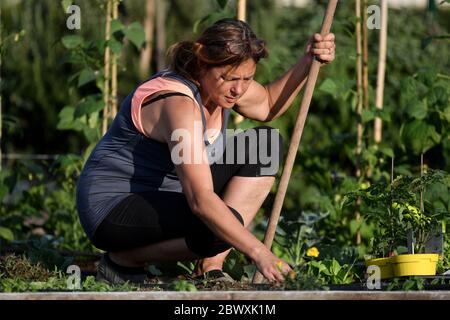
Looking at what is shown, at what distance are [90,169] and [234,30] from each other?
0.70 meters

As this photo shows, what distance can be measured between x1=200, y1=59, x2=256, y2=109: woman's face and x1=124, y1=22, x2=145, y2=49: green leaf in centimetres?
171

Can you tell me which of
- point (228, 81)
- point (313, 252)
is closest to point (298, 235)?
point (313, 252)

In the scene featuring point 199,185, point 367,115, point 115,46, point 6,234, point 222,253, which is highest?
point 115,46

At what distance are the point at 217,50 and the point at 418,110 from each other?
1776 mm

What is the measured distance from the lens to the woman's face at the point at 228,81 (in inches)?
138

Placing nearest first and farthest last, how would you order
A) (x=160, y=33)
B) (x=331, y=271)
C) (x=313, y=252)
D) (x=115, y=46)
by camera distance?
(x=331, y=271) → (x=313, y=252) → (x=115, y=46) → (x=160, y=33)

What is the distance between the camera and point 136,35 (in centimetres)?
526

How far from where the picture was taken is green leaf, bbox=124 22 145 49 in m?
5.24

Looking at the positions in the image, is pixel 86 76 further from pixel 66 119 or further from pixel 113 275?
pixel 113 275

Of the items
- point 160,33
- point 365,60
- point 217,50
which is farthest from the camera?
point 160,33

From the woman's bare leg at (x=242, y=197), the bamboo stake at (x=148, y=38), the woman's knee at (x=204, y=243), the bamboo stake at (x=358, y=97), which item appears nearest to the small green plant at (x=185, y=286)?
the woman's knee at (x=204, y=243)

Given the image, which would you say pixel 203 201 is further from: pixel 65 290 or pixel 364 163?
pixel 364 163

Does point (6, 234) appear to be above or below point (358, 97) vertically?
below

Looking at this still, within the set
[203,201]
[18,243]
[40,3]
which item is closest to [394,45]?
[40,3]
